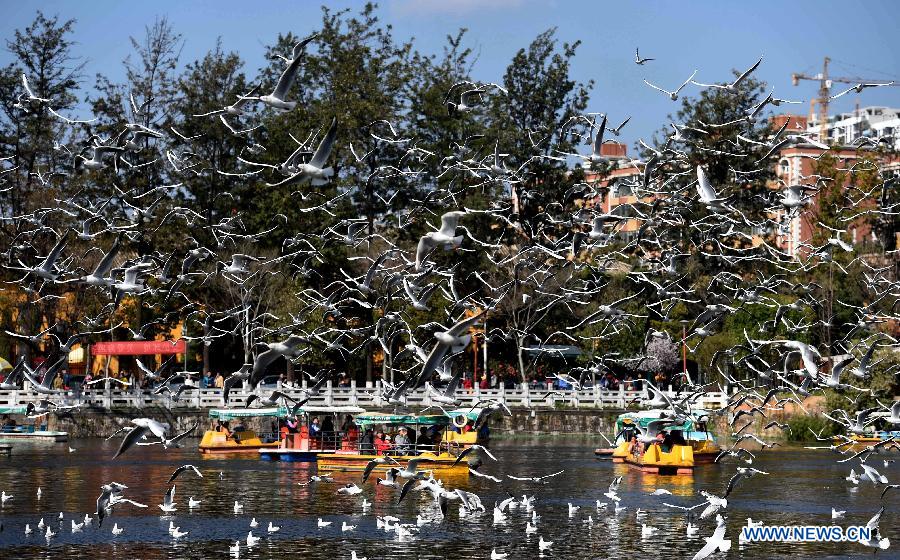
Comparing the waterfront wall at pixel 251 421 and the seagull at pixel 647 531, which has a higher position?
the waterfront wall at pixel 251 421

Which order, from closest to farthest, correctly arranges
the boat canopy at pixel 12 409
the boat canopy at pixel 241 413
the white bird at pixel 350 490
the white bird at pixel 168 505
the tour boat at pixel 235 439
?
the white bird at pixel 168 505
the white bird at pixel 350 490
the tour boat at pixel 235 439
the boat canopy at pixel 241 413
the boat canopy at pixel 12 409

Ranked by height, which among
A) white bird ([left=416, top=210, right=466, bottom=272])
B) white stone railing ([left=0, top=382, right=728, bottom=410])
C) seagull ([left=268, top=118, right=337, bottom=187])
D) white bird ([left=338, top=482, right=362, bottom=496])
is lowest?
white bird ([left=338, top=482, right=362, bottom=496])

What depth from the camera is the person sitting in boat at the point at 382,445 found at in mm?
51250

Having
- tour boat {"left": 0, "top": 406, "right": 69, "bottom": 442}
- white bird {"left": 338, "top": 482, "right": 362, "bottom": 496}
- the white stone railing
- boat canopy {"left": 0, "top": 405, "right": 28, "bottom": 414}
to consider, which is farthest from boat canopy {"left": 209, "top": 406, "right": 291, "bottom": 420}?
white bird {"left": 338, "top": 482, "right": 362, "bottom": 496}

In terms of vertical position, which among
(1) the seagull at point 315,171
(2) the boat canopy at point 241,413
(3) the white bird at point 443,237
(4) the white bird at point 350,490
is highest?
(1) the seagull at point 315,171

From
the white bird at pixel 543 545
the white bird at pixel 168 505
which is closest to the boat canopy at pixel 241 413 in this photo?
the white bird at pixel 168 505

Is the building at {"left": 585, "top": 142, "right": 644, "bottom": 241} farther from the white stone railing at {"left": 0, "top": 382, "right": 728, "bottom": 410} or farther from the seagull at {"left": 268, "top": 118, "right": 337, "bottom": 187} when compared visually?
the seagull at {"left": 268, "top": 118, "right": 337, "bottom": 187}

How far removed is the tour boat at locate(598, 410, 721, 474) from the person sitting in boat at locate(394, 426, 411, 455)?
7.82m

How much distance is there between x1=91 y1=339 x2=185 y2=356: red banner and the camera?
7344cm

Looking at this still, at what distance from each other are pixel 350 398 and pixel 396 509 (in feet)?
86.6

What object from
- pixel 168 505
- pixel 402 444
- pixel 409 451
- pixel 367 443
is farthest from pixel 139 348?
pixel 168 505

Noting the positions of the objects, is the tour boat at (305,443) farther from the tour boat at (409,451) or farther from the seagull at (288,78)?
the seagull at (288,78)

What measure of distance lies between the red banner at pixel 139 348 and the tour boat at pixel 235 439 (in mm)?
10705

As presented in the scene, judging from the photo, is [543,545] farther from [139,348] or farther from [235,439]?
[139,348]
